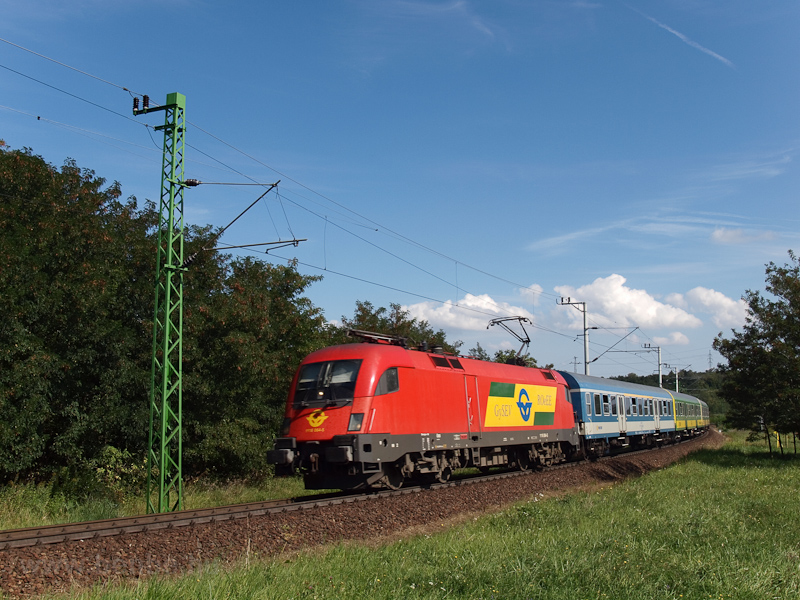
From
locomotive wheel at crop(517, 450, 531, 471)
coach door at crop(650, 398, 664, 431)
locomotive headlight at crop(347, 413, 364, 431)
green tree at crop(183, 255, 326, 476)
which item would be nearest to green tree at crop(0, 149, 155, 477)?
green tree at crop(183, 255, 326, 476)

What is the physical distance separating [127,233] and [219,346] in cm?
541

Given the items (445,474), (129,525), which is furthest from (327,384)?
(129,525)

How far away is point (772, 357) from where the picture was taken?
29531 mm

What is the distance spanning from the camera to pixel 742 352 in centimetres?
3222

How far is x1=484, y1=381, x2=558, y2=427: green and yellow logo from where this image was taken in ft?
67.3

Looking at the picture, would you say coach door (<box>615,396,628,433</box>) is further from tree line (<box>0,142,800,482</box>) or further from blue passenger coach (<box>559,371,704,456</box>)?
tree line (<box>0,142,800,482</box>)

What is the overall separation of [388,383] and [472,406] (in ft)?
14.3

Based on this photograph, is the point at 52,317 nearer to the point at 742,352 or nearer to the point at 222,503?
the point at 222,503

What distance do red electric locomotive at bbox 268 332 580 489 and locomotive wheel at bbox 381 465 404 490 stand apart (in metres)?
0.02

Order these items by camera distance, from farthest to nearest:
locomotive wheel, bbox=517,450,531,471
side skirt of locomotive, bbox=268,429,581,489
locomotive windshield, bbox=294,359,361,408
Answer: locomotive wheel, bbox=517,450,531,471 < locomotive windshield, bbox=294,359,361,408 < side skirt of locomotive, bbox=268,429,581,489

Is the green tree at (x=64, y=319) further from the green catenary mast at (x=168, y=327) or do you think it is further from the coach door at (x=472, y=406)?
the coach door at (x=472, y=406)

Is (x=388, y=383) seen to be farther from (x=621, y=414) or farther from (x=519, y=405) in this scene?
(x=621, y=414)

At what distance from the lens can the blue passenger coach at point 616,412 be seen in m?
28.5

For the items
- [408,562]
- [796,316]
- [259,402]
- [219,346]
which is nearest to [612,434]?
[796,316]
